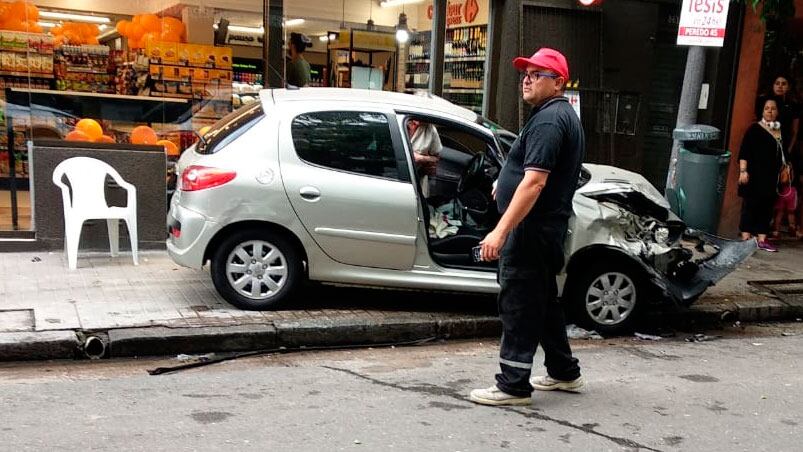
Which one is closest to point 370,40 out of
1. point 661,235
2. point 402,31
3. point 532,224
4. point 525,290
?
point 402,31

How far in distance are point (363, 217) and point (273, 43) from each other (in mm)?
4517

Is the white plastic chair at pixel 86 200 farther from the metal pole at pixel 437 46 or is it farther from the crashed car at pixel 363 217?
the metal pole at pixel 437 46

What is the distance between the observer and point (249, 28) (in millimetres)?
9781

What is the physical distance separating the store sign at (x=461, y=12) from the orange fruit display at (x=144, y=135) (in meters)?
3.95

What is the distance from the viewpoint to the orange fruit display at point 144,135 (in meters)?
9.27

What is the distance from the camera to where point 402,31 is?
1060 cm

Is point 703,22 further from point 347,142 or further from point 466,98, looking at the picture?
point 466,98

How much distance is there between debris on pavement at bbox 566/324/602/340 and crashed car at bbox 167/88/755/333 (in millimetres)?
75

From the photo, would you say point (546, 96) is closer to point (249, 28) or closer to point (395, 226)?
point (395, 226)

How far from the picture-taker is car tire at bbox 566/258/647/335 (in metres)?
6.32

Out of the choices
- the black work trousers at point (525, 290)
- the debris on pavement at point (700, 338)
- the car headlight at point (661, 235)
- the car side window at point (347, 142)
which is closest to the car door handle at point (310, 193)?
the car side window at point (347, 142)

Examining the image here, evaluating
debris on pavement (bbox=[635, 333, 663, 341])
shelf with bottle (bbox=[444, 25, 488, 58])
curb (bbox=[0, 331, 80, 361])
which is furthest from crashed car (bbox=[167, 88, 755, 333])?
shelf with bottle (bbox=[444, 25, 488, 58])

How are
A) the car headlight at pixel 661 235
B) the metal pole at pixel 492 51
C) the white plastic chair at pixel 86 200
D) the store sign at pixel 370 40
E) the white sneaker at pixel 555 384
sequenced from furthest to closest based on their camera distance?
the metal pole at pixel 492 51, the store sign at pixel 370 40, the white plastic chair at pixel 86 200, the car headlight at pixel 661 235, the white sneaker at pixel 555 384

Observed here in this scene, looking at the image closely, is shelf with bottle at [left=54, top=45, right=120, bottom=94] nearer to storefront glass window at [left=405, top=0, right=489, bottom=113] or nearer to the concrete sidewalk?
the concrete sidewalk
